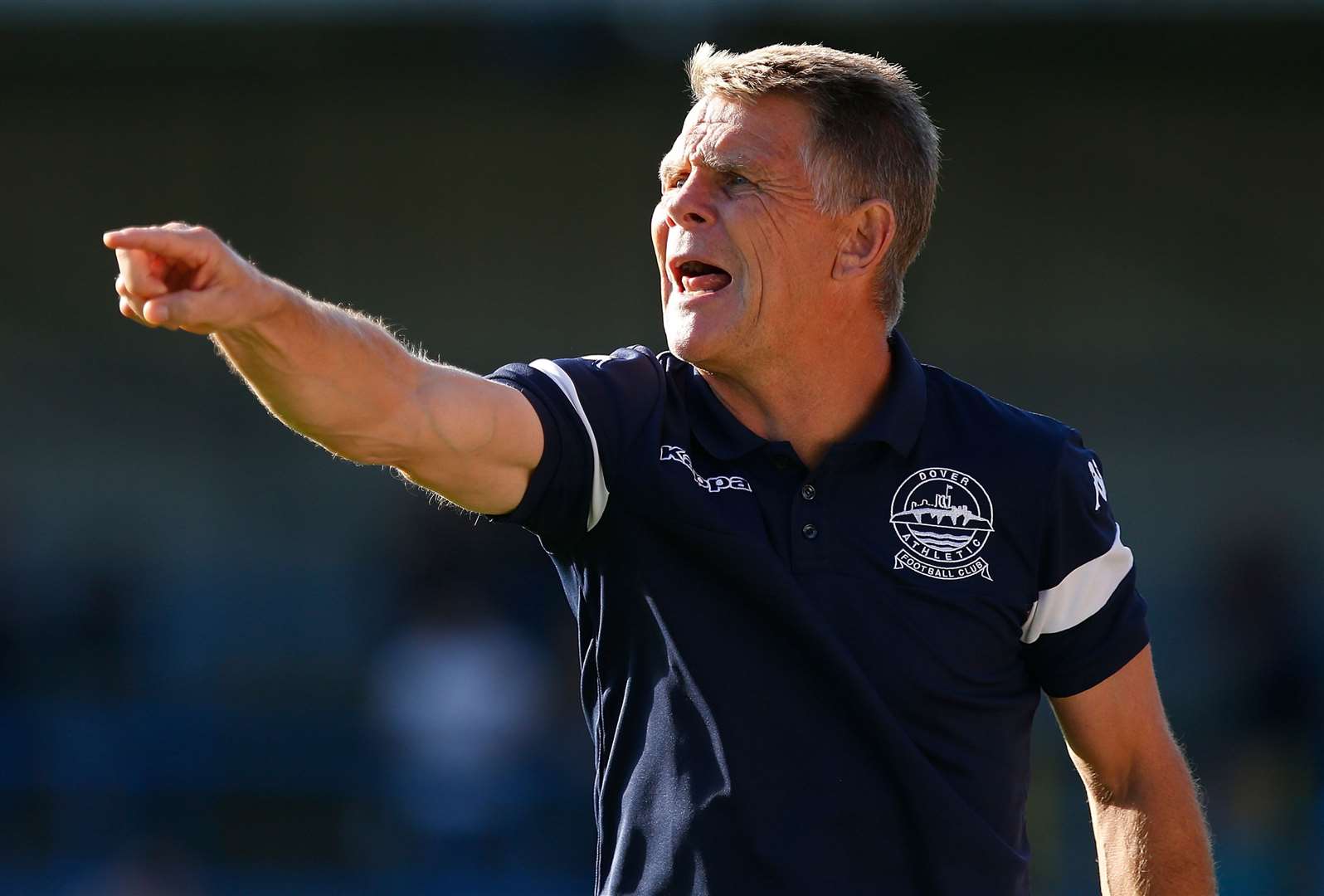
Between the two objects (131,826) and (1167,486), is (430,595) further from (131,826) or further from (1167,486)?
(1167,486)

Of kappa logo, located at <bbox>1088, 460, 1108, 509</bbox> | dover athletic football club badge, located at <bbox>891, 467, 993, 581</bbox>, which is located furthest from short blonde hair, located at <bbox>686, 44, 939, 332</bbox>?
kappa logo, located at <bbox>1088, 460, 1108, 509</bbox>

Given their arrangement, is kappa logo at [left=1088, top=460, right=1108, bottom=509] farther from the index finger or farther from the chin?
the index finger

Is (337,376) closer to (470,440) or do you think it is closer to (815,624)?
(470,440)

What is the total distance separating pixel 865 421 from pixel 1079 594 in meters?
0.48

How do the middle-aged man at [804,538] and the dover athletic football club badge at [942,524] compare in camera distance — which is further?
the dover athletic football club badge at [942,524]

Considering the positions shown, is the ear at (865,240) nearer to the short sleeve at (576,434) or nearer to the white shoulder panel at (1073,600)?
the short sleeve at (576,434)

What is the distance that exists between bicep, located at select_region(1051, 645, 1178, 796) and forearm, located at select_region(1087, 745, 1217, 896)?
1.3 inches

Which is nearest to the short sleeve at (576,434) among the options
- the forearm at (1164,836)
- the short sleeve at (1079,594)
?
the short sleeve at (1079,594)

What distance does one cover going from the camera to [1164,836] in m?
3.00

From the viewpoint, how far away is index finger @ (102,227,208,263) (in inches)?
80.5

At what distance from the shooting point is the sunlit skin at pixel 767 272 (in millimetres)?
2887

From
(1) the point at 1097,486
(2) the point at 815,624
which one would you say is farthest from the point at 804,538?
(1) the point at 1097,486

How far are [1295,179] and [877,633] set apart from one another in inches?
396

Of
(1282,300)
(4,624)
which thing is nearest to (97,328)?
(4,624)
